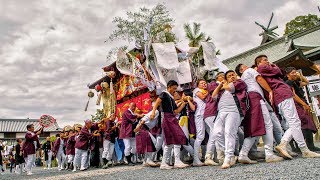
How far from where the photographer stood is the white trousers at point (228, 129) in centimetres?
471

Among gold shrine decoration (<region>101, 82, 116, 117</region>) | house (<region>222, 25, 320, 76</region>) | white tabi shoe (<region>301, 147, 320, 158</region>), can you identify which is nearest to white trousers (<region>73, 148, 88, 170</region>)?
white tabi shoe (<region>301, 147, 320, 158</region>)

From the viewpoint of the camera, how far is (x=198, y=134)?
6086 mm

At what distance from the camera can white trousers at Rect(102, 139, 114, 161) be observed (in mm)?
9195

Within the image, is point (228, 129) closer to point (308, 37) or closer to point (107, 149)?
point (107, 149)

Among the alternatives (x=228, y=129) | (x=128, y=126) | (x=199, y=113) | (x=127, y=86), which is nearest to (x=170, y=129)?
(x=199, y=113)

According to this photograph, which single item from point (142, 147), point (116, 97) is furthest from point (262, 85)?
point (116, 97)

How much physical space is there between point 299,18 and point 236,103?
24.3m

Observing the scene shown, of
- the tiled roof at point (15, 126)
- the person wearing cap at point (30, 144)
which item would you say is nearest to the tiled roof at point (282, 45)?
the person wearing cap at point (30, 144)

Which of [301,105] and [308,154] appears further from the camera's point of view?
[301,105]

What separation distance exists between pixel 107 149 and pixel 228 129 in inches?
214

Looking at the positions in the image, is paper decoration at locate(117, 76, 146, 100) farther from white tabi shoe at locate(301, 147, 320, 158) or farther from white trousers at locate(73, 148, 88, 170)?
white tabi shoe at locate(301, 147, 320, 158)

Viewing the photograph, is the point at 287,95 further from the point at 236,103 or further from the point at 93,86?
the point at 93,86

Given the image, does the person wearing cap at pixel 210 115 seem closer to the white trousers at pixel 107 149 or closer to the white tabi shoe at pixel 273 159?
the white tabi shoe at pixel 273 159

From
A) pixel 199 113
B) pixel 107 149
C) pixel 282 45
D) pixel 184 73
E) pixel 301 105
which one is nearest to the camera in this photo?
pixel 301 105
